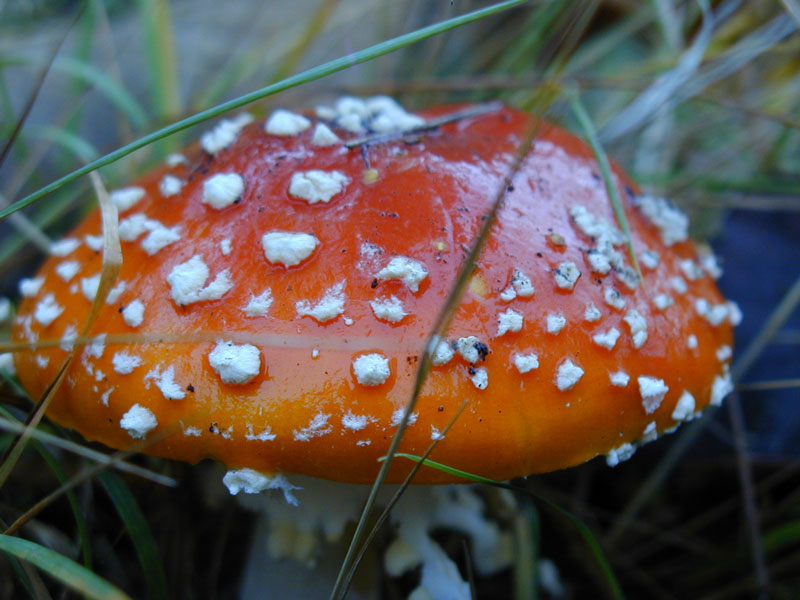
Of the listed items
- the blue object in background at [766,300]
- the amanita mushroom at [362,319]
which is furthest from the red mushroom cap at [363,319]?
the blue object in background at [766,300]

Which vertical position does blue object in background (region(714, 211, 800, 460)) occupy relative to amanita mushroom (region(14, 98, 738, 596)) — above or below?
above

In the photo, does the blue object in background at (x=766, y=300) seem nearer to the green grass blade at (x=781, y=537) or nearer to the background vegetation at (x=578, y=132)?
the background vegetation at (x=578, y=132)

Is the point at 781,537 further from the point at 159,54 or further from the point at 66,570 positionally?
the point at 159,54

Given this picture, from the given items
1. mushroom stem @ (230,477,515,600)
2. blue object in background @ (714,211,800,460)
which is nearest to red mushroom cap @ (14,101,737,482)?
mushroom stem @ (230,477,515,600)

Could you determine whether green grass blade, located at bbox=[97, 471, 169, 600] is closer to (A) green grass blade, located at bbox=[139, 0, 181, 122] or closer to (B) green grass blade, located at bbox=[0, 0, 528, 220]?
(B) green grass blade, located at bbox=[0, 0, 528, 220]

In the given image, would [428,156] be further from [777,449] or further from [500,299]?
[777,449]

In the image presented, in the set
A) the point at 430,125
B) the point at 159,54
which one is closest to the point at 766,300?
the point at 430,125
